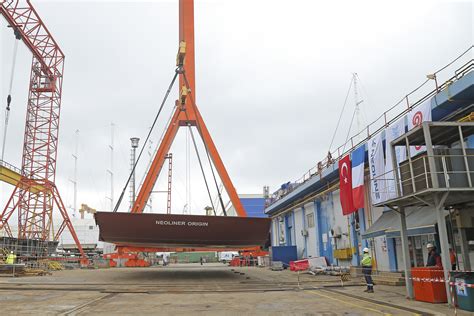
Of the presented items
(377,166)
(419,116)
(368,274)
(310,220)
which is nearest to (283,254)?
(310,220)

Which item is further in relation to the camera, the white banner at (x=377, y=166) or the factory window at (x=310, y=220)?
the factory window at (x=310, y=220)

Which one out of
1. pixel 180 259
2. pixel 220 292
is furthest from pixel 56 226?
pixel 220 292

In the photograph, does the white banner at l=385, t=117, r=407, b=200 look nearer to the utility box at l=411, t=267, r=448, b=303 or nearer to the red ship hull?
the utility box at l=411, t=267, r=448, b=303

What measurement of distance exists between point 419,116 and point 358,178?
15.6ft

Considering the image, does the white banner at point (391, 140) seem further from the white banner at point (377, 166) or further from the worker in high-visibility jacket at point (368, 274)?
the worker in high-visibility jacket at point (368, 274)

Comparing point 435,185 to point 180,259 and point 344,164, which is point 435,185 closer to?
point 344,164

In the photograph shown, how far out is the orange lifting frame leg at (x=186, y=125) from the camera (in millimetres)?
19578

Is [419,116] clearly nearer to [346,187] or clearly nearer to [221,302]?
[346,187]

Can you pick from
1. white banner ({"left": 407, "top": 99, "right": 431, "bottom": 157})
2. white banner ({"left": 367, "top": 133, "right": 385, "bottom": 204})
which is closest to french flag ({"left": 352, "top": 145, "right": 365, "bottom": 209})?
white banner ({"left": 367, "top": 133, "right": 385, "bottom": 204})

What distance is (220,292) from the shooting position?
12305 mm

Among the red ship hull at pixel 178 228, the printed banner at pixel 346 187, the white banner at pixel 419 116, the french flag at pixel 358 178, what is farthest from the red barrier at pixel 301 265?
the white banner at pixel 419 116

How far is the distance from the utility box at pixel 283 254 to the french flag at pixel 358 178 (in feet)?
37.3

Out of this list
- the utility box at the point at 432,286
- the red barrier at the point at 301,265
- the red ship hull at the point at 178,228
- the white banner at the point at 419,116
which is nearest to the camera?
the utility box at the point at 432,286

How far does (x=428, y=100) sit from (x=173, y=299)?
9327 mm
